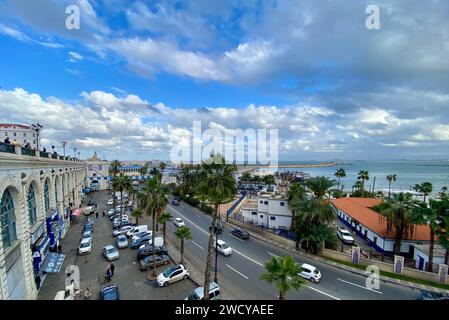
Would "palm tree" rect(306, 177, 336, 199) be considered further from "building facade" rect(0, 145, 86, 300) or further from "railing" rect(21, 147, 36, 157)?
"railing" rect(21, 147, 36, 157)

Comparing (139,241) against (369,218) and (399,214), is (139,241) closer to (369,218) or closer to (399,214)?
(399,214)

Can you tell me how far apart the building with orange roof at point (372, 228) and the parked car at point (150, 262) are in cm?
2781

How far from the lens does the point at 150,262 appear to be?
2406 centimetres

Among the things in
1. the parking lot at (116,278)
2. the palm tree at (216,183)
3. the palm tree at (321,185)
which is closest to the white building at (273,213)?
the palm tree at (321,185)

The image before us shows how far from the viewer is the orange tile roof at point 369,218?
29.5 metres

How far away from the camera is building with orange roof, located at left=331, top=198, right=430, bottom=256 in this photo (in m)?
28.9

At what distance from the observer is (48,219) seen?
25219 mm

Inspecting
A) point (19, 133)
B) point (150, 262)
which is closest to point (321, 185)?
point (150, 262)

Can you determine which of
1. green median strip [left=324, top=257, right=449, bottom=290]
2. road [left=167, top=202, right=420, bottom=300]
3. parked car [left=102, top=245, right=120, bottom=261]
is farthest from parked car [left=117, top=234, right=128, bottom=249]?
green median strip [left=324, top=257, right=449, bottom=290]

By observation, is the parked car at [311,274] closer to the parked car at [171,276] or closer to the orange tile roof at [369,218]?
the parked car at [171,276]

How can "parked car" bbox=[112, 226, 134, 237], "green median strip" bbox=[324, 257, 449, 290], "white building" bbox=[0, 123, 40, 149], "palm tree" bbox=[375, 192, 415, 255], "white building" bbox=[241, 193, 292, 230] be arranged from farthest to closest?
"white building" bbox=[0, 123, 40, 149]
"white building" bbox=[241, 193, 292, 230]
"parked car" bbox=[112, 226, 134, 237]
"palm tree" bbox=[375, 192, 415, 255]
"green median strip" bbox=[324, 257, 449, 290]
